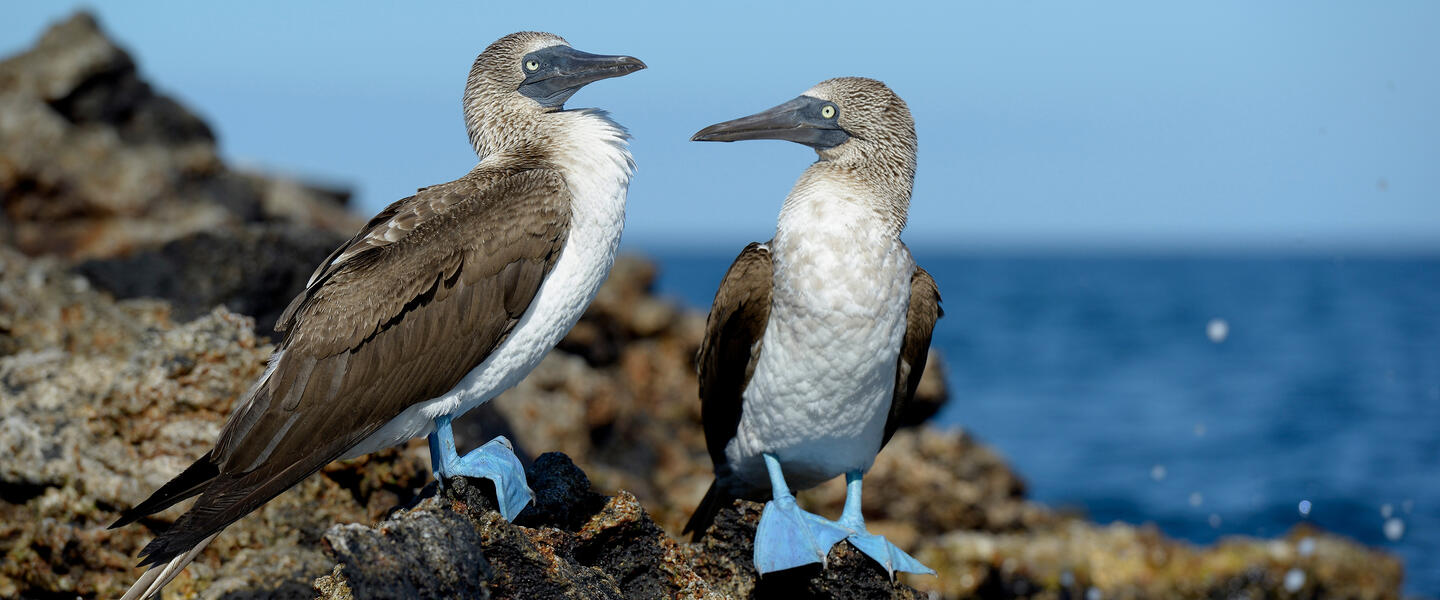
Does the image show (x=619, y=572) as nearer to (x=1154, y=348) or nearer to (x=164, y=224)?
(x=164, y=224)

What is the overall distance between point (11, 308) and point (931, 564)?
539cm

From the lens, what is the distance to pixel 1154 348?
4709cm

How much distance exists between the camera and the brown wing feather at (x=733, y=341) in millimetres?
5059

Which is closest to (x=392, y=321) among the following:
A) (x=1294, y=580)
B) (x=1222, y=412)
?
(x=1294, y=580)

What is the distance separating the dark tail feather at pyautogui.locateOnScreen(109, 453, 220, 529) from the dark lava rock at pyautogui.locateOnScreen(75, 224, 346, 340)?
8.05 feet

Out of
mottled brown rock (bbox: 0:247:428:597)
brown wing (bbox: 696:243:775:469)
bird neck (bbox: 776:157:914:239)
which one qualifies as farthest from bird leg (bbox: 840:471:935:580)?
mottled brown rock (bbox: 0:247:428:597)

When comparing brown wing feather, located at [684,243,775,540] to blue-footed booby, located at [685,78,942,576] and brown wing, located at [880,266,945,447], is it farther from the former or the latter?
brown wing, located at [880,266,945,447]

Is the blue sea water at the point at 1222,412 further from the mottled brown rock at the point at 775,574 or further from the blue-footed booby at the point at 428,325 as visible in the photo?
the blue-footed booby at the point at 428,325

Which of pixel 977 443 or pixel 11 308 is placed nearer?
pixel 11 308

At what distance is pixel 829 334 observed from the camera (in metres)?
4.81

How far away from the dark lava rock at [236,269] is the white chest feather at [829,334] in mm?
2977

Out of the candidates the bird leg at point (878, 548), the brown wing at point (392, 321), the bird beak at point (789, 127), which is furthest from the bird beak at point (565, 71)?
the bird leg at point (878, 548)

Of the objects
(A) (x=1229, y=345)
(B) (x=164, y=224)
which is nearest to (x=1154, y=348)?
(A) (x=1229, y=345)

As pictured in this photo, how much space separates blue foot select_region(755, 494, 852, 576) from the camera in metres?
4.52
